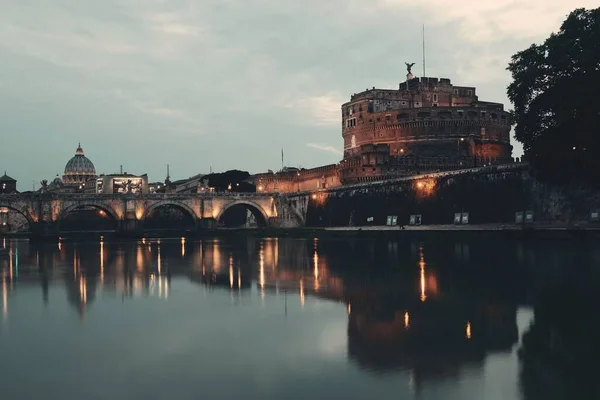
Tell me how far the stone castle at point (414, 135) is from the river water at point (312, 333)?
61.3 m

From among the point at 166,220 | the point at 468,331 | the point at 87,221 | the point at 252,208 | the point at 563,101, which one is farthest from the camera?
the point at 87,221

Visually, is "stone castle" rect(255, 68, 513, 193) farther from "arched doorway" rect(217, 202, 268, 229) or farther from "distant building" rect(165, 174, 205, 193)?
"distant building" rect(165, 174, 205, 193)

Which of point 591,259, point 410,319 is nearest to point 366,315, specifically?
point 410,319

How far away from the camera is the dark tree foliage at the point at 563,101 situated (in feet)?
135

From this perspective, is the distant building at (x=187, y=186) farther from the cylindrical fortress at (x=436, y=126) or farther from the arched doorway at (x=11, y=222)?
the cylindrical fortress at (x=436, y=126)

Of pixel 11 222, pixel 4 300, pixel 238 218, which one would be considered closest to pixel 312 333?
pixel 4 300

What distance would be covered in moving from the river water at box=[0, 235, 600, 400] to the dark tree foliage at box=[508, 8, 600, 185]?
1385cm

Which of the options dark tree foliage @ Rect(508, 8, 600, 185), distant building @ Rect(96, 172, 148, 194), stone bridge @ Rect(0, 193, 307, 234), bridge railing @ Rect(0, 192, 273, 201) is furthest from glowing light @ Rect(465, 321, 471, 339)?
distant building @ Rect(96, 172, 148, 194)

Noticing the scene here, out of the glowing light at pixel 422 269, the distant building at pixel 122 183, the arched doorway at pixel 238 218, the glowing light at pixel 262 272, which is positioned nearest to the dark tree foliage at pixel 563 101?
the glowing light at pixel 422 269

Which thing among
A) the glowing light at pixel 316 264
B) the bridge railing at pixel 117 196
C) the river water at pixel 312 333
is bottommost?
the river water at pixel 312 333

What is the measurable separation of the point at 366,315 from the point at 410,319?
1.34 metres

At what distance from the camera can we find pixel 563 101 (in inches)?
1686

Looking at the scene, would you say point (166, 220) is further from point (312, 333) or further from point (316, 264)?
point (312, 333)

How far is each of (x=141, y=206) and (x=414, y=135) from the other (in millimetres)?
41736
